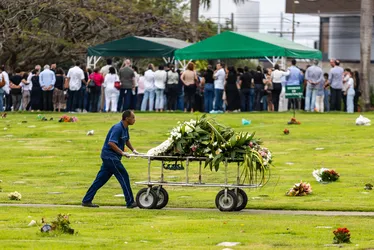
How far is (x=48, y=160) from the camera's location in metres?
23.4

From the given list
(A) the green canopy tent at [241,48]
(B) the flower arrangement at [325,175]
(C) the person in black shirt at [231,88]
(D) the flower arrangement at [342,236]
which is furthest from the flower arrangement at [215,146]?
(C) the person in black shirt at [231,88]

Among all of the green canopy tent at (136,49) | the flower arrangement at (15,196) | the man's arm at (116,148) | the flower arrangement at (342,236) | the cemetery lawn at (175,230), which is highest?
the green canopy tent at (136,49)

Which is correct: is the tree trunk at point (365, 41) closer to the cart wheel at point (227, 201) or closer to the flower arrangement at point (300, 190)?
the flower arrangement at point (300, 190)

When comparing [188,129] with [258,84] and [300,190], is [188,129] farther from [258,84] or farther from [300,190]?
[258,84]

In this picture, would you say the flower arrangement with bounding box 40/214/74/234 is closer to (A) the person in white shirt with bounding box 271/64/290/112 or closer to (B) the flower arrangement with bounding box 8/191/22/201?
(B) the flower arrangement with bounding box 8/191/22/201

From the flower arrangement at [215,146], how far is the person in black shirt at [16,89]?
2467 cm

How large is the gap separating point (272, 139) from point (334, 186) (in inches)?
367

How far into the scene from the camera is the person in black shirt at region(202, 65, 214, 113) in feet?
130

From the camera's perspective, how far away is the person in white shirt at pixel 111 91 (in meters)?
39.0

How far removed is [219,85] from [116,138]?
23.6 meters

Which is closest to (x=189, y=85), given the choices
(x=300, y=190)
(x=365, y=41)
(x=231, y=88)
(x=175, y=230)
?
(x=231, y=88)

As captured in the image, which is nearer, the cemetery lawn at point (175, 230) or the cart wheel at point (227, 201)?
the cemetery lawn at point (175, 230)

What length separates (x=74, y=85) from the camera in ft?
128

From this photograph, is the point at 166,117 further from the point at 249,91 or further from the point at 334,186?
the point at 334,186
